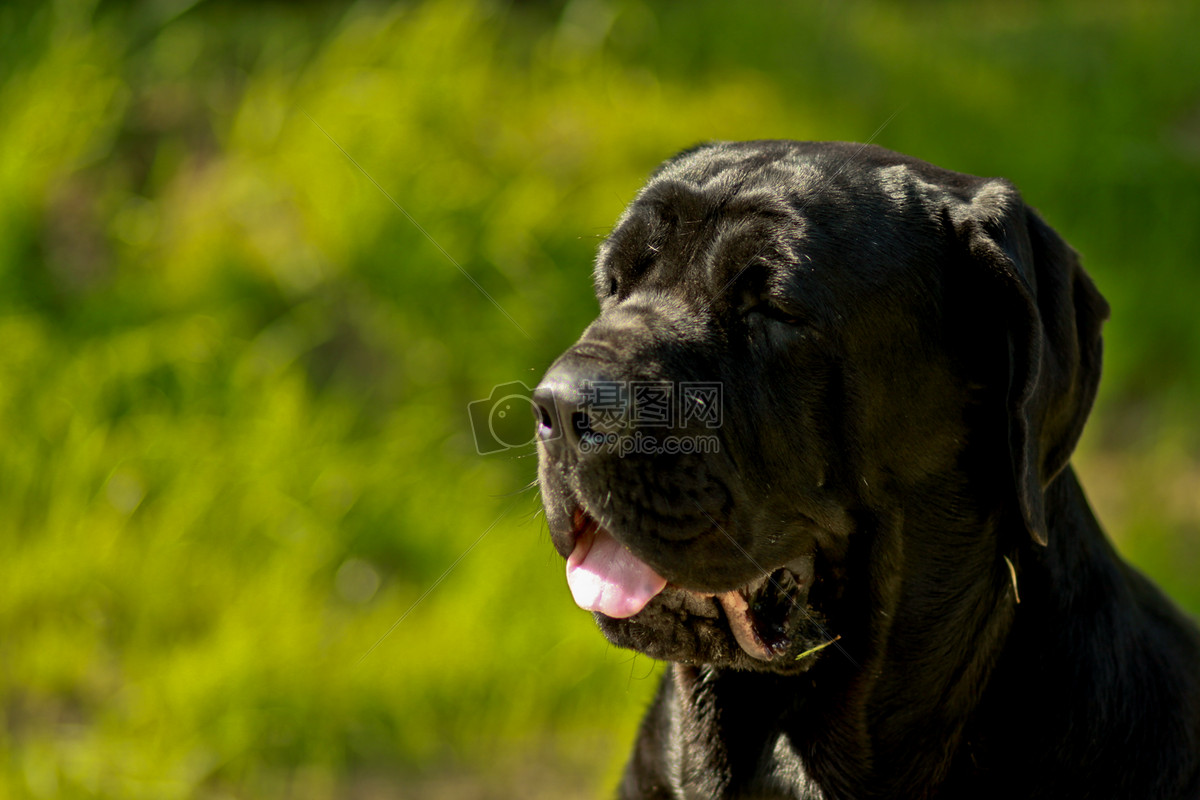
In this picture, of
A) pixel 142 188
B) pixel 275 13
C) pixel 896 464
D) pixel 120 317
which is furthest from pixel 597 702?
pixel 275 13

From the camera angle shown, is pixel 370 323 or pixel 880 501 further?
pixel 370 323

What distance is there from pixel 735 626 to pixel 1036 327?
0.78 m

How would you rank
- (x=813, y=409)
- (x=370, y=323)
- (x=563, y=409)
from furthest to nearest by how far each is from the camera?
1. (x=370, y=323)
2. (x=813, y=409)
3. (x=563, y=409)

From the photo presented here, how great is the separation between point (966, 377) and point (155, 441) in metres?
3.15

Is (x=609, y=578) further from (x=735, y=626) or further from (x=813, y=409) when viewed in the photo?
(x=813, y=409)

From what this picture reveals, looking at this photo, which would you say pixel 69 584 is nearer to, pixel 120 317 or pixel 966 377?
pixel 120 317

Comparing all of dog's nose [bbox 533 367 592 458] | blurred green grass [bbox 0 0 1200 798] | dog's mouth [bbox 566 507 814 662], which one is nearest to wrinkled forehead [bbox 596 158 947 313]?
dog's nose [bbox 533 367 592 458]

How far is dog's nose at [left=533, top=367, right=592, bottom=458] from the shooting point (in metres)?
1.99

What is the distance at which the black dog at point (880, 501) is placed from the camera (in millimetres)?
2094

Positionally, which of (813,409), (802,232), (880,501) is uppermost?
(802,232)

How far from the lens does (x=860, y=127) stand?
6.09 metres

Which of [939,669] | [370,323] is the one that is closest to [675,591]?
[939,669]

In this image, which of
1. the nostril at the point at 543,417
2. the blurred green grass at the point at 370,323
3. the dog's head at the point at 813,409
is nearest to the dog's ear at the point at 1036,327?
the dog's head at the point at 813,409

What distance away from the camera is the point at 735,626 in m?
2.21
